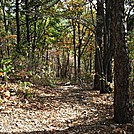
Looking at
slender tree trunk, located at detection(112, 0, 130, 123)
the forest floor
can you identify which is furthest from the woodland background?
the forest floor

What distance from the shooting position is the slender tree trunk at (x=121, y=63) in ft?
18.1

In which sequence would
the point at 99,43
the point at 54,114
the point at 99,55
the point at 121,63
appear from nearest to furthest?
the point at 121,63
the point at 54,114
the point at 99,55
the point at 99,43

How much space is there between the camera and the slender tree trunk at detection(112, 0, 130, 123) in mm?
5527

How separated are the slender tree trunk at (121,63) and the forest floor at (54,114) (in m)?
0.40

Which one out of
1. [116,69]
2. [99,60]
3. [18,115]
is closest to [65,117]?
[18,115]

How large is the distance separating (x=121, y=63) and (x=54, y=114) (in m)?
2.64

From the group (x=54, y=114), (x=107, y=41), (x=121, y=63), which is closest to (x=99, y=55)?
(x=107, y=41)

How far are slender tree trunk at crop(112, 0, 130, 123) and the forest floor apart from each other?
398 millimetres

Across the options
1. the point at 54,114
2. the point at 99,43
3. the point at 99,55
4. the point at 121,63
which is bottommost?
the point at 54,114

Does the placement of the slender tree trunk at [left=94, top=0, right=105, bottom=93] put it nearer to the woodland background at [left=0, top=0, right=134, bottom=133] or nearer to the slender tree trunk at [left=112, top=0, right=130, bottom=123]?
the woodland background at [left=0, top=0, right=134, bottom=133]

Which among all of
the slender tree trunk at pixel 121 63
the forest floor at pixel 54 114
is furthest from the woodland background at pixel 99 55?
the forest floor at pixel 54 114

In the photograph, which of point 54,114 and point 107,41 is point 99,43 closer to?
point 107,41

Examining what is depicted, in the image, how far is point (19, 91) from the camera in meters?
8.55

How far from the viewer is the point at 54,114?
721 centimetres
